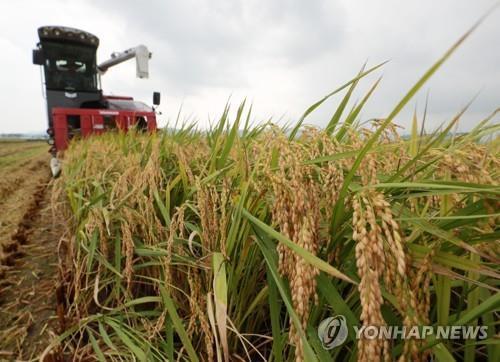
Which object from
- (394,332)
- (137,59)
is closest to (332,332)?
(394,332)

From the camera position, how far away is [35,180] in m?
5.74

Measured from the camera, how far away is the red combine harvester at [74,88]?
6715 mm

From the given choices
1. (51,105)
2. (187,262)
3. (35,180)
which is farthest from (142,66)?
(187,262)

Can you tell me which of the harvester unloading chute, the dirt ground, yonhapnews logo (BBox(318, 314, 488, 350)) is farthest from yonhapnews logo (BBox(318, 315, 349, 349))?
the harvester unloading chute

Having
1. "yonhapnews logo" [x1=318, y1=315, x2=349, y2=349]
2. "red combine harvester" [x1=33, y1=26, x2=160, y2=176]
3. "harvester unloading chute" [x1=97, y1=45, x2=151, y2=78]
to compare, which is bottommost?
"yonhapnews logo" [x1=318, y1=315, x2=349, y2=349]

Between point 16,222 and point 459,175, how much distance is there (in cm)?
363

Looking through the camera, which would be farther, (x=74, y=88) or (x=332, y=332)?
(x=74, y=88)

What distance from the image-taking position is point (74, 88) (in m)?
8.05

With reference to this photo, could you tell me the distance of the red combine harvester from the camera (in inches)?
264

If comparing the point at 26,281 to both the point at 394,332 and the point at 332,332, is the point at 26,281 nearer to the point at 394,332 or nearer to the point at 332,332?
the point at 332,332

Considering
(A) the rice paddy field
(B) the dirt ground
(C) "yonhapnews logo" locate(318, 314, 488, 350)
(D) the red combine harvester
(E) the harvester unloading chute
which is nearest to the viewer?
(A) the rice paddy field

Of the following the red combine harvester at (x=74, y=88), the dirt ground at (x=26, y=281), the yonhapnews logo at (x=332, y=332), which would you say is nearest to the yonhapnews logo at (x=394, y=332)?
the yonhapnews logo at (x=332, y=332)

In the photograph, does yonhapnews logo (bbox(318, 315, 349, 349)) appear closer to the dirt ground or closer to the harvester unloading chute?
the dirt ground

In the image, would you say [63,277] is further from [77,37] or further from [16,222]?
[77,37]
